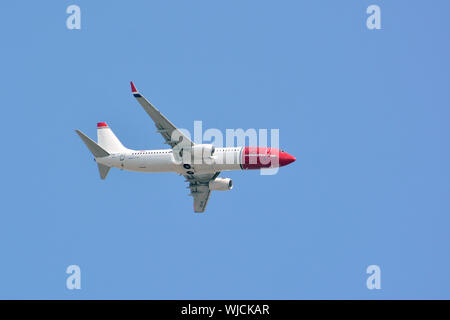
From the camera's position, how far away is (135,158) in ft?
283

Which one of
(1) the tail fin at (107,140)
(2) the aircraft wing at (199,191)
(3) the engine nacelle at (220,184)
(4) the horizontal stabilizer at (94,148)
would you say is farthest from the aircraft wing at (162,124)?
(2) the aircraft wing at (199,191)

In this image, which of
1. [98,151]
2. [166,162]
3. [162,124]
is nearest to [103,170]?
[98,151]

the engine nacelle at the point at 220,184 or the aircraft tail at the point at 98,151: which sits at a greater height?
the aircraft tail at the point at 98,151

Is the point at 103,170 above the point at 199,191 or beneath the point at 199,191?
above

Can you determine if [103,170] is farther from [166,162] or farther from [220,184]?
[220,184]

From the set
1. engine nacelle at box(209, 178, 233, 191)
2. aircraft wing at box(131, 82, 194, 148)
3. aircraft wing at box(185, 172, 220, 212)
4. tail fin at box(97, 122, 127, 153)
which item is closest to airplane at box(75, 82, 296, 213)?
aircraft wing at box(131, 82, 194, 148)

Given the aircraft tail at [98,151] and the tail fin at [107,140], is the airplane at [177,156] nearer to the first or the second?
the aircraft tail at [98,151]

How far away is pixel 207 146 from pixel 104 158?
40.0ft

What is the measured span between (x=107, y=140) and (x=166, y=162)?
31.5ft

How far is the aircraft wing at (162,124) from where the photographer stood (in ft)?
267

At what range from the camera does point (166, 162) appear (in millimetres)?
85062
